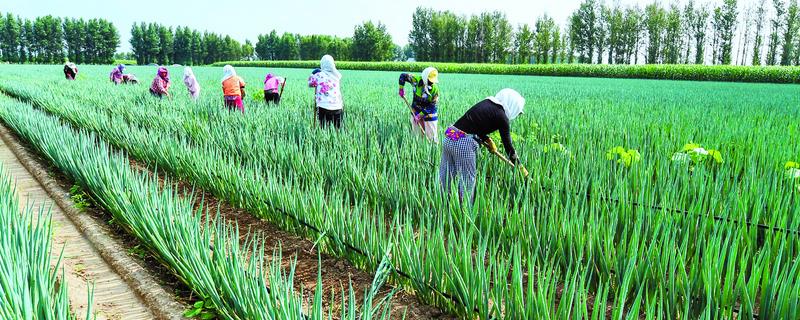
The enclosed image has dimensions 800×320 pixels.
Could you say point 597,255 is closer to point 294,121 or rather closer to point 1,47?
point 294,121

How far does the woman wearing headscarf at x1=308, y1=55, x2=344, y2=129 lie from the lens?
6453mm

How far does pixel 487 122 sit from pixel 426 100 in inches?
99.6

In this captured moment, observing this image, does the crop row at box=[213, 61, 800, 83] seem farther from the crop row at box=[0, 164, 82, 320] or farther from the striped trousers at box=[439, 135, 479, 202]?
the crop row at box=[0, 164, 82, 320]

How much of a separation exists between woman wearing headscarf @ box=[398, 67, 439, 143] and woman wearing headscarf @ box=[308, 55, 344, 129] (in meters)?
0.93

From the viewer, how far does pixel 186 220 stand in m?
2.67

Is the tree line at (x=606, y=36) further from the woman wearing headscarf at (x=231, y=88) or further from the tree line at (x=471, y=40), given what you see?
the woman wearing headscarf at (x=231, y=88)

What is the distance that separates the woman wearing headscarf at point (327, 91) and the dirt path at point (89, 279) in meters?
3.06

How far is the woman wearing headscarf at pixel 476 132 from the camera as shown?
3.60 metres

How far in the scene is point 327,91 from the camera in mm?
6453

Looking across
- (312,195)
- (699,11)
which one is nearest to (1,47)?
(699,11)

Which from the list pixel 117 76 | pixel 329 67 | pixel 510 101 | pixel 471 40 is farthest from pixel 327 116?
pixel 471 40

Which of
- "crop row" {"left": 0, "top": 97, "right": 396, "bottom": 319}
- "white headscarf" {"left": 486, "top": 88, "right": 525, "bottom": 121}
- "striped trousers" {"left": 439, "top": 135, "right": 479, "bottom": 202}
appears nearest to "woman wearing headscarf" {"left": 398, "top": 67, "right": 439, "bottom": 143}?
"striped trousers" {"left": 439, "top": 135, "right": 479, "bottom": 202}

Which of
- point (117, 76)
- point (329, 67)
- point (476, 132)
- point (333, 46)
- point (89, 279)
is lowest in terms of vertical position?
point (89, 279)

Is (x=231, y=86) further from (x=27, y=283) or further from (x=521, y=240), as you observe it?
(x=27, y=283)
